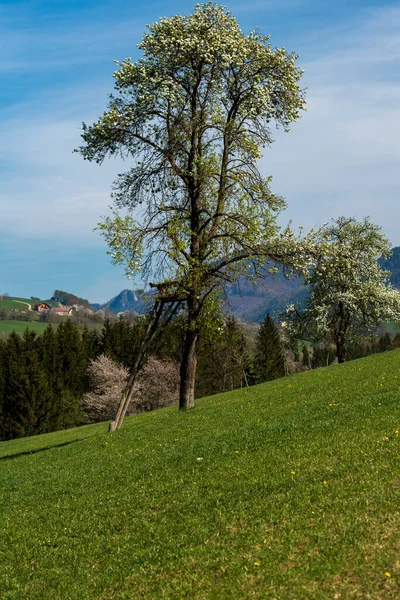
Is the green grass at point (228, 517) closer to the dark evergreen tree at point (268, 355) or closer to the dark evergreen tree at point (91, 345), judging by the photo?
the dark evergreen tree at point (91, 345)

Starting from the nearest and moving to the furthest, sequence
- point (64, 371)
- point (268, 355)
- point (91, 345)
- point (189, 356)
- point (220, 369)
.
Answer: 1. point (189, 356)
2. point (220, 369)
3. point (64, 371)
4. point (91, 345)
5. point (268, 355)

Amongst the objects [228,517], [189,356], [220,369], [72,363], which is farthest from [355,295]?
[72,363]

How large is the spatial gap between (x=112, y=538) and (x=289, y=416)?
1022 centimetres

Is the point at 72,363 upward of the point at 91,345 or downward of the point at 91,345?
downward

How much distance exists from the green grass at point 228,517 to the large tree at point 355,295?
122ft

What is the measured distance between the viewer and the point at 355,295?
57656mm

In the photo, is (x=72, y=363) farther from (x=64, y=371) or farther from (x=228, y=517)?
(x=228, y=517)

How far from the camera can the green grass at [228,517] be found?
9453 mm

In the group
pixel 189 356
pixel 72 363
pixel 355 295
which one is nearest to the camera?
pixel 189 356

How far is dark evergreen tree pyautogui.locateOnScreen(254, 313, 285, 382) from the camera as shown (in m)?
105

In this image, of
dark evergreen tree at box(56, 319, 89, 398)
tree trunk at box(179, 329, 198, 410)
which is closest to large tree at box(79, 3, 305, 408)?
tree trunk at box(179, 329, 198, 410)

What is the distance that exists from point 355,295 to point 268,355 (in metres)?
49.1

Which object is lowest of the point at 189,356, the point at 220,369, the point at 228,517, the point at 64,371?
the point at 220,369

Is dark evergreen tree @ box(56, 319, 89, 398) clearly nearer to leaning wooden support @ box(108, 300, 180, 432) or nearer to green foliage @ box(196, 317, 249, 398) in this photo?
green foliage @ box(196, 317, 249, 398)
